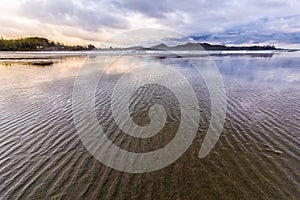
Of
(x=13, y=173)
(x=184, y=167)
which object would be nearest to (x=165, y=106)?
(x=184, y=167)

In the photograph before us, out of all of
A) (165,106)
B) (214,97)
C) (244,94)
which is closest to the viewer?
(165,106)

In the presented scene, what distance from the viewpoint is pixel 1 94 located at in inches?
615

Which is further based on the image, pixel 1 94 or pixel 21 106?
pixel 1 94

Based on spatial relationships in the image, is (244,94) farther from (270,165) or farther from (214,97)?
(270,165)

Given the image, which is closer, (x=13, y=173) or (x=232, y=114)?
(x=13, y=173)

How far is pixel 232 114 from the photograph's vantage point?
1086cm

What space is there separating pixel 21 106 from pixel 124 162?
9697 mm

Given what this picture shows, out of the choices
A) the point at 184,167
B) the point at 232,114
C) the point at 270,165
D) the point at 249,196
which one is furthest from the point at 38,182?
the point at 232,114

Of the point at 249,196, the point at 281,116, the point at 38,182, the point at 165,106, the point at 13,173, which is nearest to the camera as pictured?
the point at 249,196

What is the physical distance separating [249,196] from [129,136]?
16.3ft

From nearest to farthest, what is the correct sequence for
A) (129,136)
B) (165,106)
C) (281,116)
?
(129,136)
(281,116)
(165,106)

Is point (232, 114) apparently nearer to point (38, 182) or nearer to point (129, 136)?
point (129, 136)

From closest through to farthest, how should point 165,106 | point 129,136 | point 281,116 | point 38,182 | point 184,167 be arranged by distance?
point 38,182
point 184,167
point 129,136
point 281,116
point 165,106

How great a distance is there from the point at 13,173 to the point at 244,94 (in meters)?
15.4
